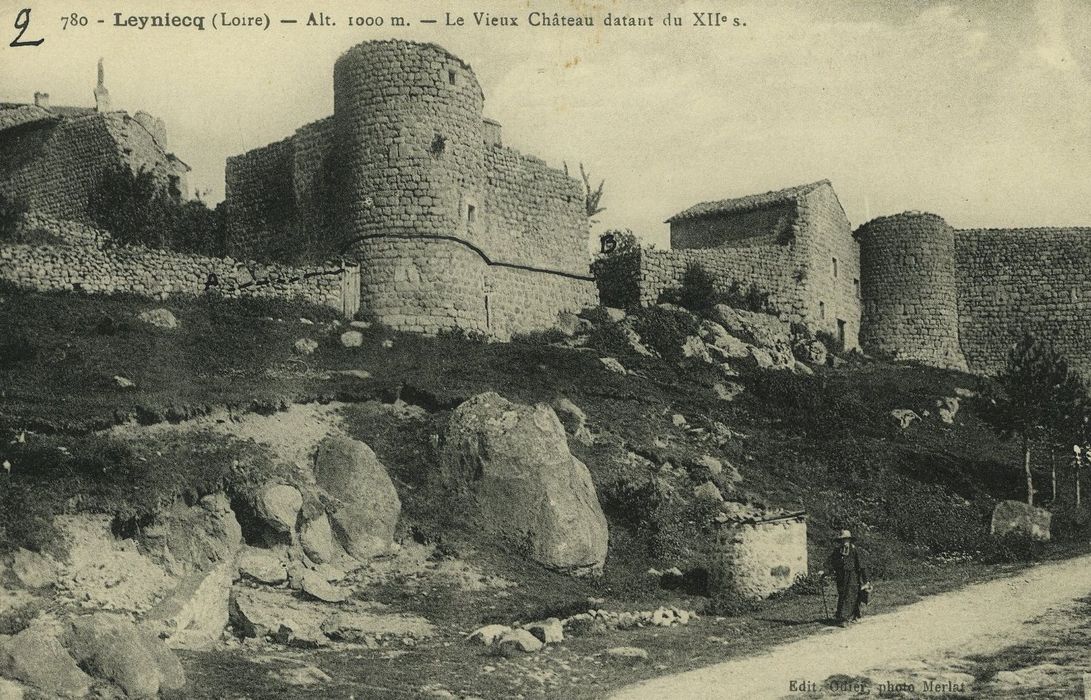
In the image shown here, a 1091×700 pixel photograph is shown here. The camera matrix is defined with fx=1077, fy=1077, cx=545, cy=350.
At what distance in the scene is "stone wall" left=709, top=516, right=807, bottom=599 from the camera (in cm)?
1448

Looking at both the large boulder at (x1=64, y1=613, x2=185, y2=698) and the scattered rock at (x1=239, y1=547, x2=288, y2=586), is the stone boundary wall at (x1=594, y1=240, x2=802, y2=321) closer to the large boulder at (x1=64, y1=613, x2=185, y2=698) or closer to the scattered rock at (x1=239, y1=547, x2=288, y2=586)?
the scattered rock at (x1=239, y1=547, x2=288, y2=586)

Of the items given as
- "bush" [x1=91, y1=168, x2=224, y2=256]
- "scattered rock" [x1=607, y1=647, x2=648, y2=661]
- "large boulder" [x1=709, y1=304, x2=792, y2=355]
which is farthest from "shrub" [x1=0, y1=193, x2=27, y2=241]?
"large boulder" [x1=709, y1=304, x2=792, y2=355]

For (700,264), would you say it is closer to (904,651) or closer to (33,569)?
(904,651)

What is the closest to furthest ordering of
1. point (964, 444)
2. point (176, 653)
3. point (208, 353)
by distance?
1. point (176, 653)
2. point (208, 353)
3. point (964, 444)

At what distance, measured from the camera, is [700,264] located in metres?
31.6

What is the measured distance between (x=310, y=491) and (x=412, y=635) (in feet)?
9.81

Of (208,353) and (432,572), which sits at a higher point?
(208,353)

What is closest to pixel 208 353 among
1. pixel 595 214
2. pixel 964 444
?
pixel 595 214

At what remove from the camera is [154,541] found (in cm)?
1202

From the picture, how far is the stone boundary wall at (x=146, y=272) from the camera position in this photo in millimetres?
20641

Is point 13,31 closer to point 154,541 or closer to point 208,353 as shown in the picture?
point 208,353

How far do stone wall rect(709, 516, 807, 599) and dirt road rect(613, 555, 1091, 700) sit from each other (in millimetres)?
1762

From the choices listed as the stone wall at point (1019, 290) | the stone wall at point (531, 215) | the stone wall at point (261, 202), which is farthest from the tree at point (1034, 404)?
the stone wall at point (261, 202)

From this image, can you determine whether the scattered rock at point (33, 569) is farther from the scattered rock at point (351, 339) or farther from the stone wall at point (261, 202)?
the stone wall at point (261, 202)
